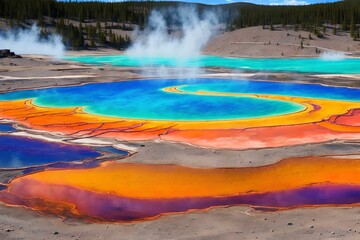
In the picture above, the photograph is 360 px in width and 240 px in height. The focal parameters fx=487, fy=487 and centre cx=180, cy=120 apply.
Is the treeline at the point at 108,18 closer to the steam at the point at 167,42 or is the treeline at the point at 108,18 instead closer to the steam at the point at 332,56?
the steam at the point at 167,42

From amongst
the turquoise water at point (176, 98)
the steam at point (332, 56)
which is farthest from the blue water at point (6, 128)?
the steam at point (332, 56)

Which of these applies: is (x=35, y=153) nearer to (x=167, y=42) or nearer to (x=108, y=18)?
(x=167, y=42)

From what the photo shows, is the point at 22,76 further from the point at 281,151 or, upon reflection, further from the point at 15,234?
the point at 15,234

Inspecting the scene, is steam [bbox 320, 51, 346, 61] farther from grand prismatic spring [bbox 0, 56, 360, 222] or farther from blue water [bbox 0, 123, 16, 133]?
blue water [bbox 0, 123, 16, 133]

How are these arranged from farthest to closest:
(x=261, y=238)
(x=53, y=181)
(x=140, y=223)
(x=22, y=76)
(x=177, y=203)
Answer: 1. (x=22, y=76)
2. (x=53, y=181)
3. (x=177, y=203)
4. (x=140, y=223)
5. (x=261, y=238)

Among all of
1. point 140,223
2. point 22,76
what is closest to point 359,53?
point 22,76

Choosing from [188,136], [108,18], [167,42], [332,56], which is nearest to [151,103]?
[188,136]

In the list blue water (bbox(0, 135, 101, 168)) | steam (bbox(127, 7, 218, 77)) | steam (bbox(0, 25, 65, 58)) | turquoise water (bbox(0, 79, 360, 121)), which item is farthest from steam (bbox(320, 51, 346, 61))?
blue water (bbox(0, 135, 101, 168))
